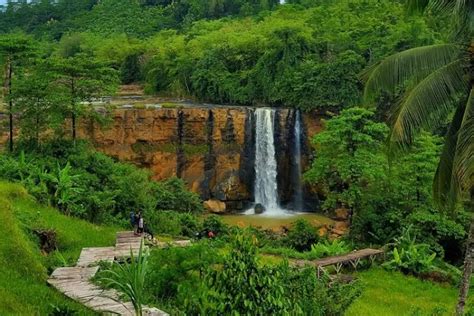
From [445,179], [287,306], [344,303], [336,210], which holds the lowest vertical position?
[336,210]

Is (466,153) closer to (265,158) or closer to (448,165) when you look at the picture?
(448,165)

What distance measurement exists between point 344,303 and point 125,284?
340cm

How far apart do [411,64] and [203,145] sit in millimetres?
21059

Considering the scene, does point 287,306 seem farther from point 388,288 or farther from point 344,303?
point 388,288

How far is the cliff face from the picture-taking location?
91.5ft

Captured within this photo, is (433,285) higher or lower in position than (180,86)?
lower

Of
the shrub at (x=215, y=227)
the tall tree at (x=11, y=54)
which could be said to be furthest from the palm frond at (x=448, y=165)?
the tall tree at (x=11, y=54)

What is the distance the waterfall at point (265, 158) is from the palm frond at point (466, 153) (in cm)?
2122

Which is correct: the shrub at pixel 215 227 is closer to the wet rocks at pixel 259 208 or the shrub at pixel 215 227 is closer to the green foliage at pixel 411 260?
the green foliage at pixel 411 260

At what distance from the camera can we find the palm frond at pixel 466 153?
699 cm

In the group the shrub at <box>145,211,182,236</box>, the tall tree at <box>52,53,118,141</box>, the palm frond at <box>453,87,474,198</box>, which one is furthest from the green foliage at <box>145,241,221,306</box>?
the tall tree at <box>52,53,118,141</box>

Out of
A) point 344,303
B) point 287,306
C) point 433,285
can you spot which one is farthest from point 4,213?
point 433,285

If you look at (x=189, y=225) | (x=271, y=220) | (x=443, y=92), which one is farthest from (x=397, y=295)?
(x=271, y=220)

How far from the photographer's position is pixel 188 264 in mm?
8375
